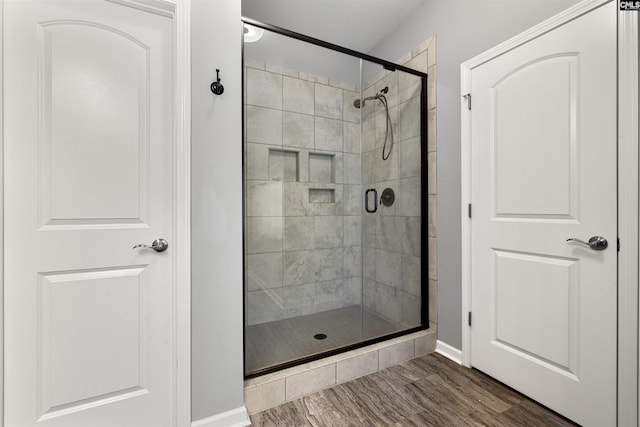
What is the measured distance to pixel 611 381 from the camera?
1.30 meters

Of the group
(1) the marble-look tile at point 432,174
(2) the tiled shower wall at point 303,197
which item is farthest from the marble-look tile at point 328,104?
(1) the marble-look tile at point 432,174

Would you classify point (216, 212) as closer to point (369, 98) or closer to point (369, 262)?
point (369, 262)

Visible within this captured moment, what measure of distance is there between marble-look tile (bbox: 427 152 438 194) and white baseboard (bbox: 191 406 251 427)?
190 cm

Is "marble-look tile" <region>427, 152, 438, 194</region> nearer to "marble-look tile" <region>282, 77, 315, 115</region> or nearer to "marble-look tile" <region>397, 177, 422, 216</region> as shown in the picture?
"marble-look tile" <region>397, 177, 422, 216</region>

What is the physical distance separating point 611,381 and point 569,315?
0.30 meters

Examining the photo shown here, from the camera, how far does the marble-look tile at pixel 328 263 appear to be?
2592 millimetres

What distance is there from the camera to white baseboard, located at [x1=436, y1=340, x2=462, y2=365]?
199 centimetres

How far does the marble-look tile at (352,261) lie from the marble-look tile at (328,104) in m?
1.17

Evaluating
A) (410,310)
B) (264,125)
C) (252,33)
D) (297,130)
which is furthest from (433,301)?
(252,33)

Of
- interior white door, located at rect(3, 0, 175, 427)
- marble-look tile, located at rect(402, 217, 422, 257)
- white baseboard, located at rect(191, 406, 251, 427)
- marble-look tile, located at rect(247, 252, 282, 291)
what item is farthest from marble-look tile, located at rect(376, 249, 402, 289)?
interior white door, located at rect(3, 0, 175, 427)

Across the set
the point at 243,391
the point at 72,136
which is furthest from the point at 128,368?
the point at 72,136

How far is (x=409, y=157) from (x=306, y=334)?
64.7 inches

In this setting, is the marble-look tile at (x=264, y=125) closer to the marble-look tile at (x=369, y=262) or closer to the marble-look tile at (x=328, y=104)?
the marble-look tile at (x=328, y=104)

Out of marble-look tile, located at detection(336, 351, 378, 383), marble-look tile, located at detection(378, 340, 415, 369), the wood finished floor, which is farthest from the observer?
marble-look tile, located at detection(378, 340, 415, 369)
